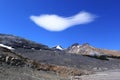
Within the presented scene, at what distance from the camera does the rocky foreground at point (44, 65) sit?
82.2 feet

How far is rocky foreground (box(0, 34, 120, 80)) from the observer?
25.1 metres

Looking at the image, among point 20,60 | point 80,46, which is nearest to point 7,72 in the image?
point 20,60

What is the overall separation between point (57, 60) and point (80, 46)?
43890mm

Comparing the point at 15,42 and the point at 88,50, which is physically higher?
the point at 88,50

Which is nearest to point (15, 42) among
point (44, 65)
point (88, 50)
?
point (44, 65)

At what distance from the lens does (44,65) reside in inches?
1313

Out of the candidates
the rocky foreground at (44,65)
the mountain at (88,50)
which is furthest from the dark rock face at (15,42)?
the mountain at (88,50)

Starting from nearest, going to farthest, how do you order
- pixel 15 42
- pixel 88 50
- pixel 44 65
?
pixel 44 65 → pixel 15 42 → pixel 88 50

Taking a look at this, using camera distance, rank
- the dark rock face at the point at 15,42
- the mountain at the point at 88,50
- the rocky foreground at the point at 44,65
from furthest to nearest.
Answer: the mountain at the point at 88,50 → the dark rock face at the point at 15,42 → the rocky foreground at the point at 44,65

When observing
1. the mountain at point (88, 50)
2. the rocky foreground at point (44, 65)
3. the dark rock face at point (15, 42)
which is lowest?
the rocky foreground at point (44, 65)

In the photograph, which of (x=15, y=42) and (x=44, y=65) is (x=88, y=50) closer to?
(x=15, y=42)

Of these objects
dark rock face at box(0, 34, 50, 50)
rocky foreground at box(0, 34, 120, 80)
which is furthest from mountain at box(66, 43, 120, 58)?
dark rock face at box(0, 34, 50, 50)

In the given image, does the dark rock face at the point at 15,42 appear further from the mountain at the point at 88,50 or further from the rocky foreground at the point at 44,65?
the mountain at the point at 88,50

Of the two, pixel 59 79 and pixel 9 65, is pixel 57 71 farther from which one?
pixel 9 65
